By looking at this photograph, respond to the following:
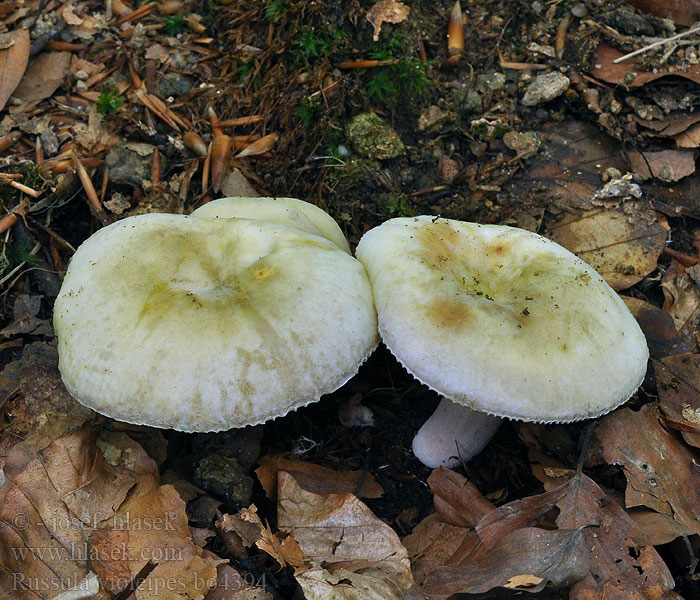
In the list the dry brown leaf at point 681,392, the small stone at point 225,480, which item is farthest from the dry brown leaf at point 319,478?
the dry brown leaf at point 681,392

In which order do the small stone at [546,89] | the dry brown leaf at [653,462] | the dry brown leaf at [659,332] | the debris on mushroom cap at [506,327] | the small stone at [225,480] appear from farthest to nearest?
the small stone at [546,89]
the dry brown leaf at [659,332]
the small stone at [225,480]
the dry brown leaf at [653,462]
the debris on mushroom cap at [506,327]

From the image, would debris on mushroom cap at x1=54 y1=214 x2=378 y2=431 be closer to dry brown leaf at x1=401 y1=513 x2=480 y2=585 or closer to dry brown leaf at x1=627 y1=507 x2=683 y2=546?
dry brown leaf at x1=401 y1=513 x2=480 y2=585

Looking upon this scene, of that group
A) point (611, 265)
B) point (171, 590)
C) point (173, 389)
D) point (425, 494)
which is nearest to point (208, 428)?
point (173, 389)

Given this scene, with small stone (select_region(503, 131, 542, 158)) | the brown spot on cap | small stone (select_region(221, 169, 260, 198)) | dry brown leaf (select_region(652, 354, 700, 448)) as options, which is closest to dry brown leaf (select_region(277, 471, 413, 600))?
the brown spot on cap

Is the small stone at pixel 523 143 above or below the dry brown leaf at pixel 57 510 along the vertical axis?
above

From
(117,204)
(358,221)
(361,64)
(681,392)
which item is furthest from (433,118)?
(681,392)

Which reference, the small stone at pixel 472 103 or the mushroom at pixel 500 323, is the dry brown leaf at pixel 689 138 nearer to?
the small stone at pixel 472 103

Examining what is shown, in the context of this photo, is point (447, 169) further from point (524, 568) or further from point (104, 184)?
point (524, 568)
